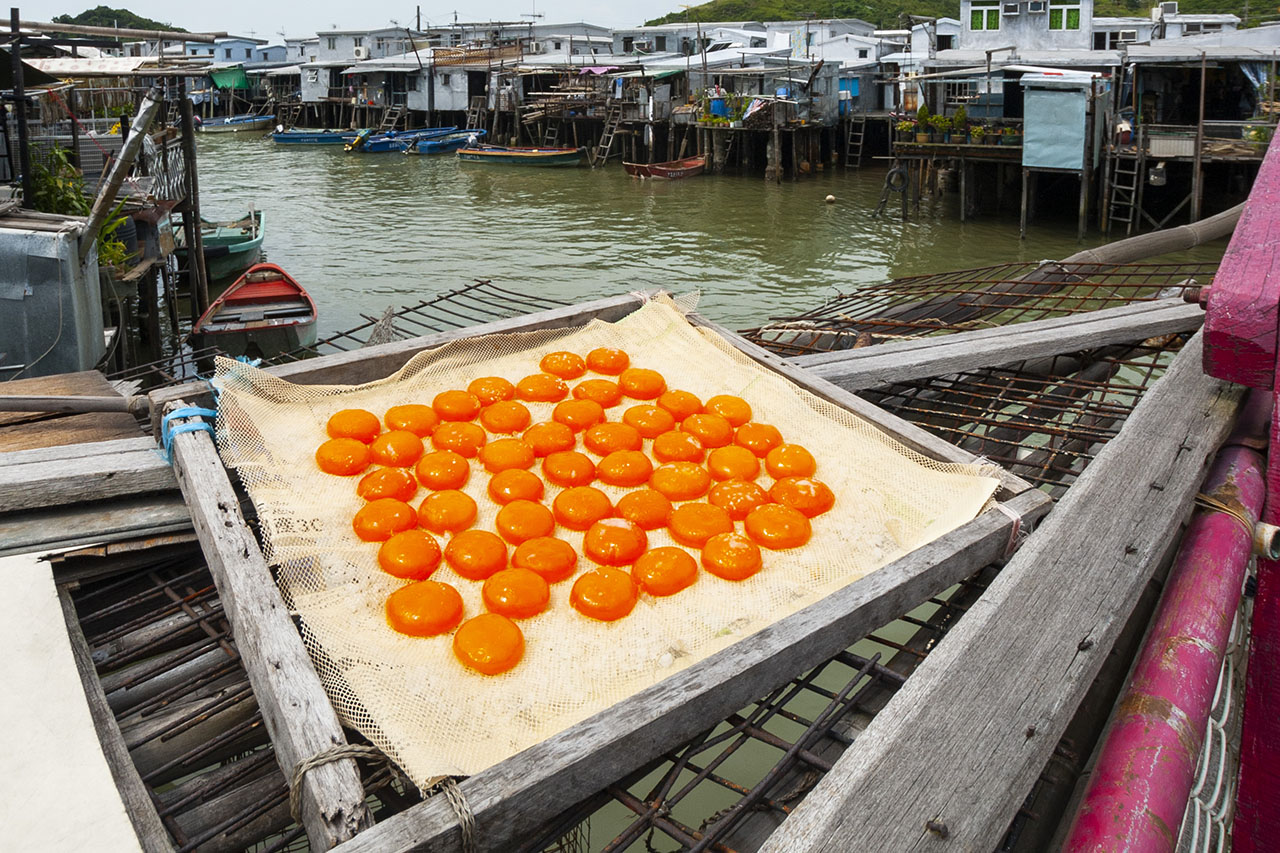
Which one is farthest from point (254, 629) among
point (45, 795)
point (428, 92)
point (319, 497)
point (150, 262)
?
point (428, 92)

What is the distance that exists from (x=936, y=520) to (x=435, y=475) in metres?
1.67

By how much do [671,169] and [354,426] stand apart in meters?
30.7

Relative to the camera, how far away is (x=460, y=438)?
11.4ft

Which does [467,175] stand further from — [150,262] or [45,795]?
[45,795]

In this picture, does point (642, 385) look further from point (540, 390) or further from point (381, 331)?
point (381, 331)

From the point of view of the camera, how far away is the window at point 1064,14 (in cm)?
2930

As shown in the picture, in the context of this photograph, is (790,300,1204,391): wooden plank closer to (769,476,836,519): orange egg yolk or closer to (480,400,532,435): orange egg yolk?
(769,476,836,519): orange egg yolk

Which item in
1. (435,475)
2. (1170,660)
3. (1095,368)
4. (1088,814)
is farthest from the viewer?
(1095,368)

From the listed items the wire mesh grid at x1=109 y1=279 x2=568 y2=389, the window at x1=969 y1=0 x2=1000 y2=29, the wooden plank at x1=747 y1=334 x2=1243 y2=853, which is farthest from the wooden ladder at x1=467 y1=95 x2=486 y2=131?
the wooden plank at x1=747 y1=334 x2=1243 y2=853

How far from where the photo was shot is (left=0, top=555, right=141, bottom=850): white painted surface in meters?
1.89

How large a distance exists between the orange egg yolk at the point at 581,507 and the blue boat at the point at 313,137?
4669cm

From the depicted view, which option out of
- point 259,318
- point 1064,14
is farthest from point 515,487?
point 1064,14

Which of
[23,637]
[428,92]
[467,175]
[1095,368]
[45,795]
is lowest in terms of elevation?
[45,795]

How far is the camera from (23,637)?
238 centimetres
